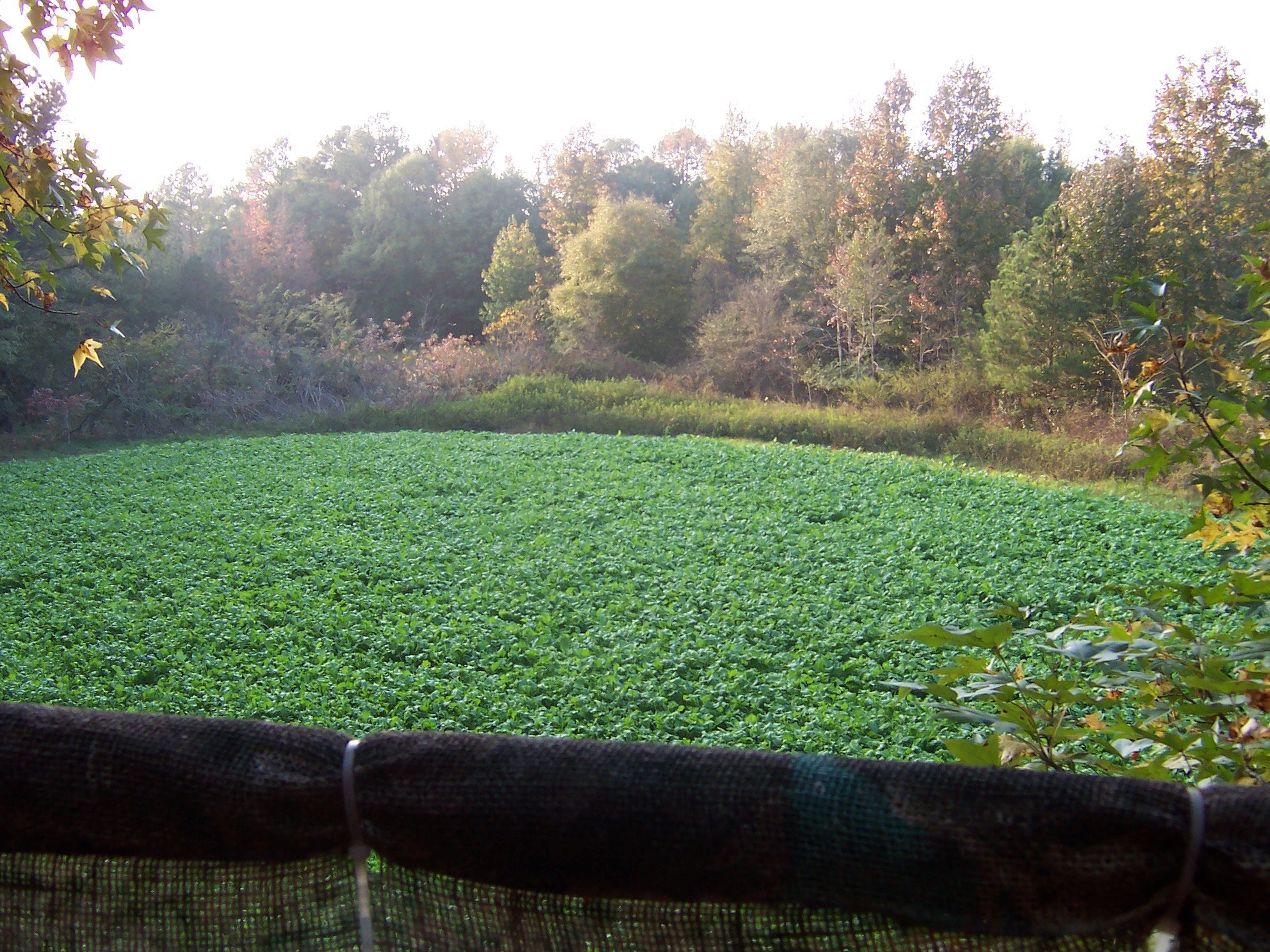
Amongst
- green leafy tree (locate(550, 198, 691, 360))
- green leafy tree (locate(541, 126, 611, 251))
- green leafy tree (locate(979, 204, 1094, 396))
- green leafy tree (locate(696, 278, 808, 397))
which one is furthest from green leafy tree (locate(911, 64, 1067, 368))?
green leafy tree (locate(541, 126, 611, 251))

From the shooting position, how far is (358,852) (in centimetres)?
76

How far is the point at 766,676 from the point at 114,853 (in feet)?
12.7

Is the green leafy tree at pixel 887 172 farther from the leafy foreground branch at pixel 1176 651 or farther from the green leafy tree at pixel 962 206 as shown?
the leafy foreground branch at pixel 1176 651

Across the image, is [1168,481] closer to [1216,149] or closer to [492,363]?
[1216,149]

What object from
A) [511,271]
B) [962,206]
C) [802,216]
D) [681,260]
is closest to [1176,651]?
[962,206]

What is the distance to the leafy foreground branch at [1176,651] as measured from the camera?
1311mm

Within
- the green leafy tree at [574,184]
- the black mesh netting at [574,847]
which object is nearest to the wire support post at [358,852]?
the black mesh netting at [574,847]

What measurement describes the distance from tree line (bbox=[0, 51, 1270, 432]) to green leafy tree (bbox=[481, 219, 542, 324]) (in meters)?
0.09

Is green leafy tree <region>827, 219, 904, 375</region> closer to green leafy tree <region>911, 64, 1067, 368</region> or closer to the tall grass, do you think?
green leafy tree <region>911, 64, 1067, 368</region>

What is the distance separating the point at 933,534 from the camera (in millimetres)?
7047

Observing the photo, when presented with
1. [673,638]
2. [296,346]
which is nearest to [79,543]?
[673,638]

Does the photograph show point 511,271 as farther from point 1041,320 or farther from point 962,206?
point 1041,320

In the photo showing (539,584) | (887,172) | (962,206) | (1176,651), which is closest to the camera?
(1176,651)

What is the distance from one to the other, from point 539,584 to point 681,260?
18962 mm
